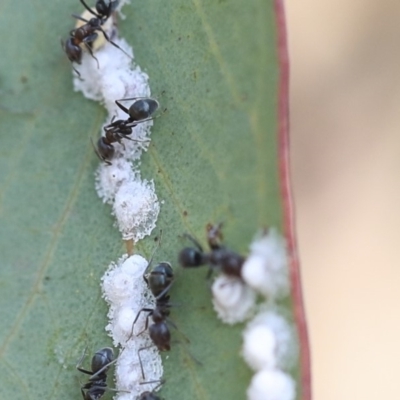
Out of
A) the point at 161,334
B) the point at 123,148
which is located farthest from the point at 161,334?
the point at 123,148

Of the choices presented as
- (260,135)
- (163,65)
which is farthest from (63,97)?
(260,135)

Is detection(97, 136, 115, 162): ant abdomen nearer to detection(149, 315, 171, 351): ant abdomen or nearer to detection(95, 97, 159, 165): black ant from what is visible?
detection(95, 97, 159, 165): black ant

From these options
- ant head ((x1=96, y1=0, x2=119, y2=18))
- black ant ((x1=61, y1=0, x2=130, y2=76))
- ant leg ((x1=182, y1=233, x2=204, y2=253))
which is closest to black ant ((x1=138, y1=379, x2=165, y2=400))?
ant leg ((x1=182, y1=233, x2=204, y2=253))

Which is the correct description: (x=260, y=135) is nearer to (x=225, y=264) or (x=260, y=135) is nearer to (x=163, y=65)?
(x=225, y=264)

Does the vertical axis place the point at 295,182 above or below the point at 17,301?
above

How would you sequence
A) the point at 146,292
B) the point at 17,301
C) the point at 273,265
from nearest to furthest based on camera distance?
the point at 273,265 → the point at 146,292 → the point at 17,301

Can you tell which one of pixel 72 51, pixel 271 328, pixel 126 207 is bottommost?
pixel 271 328

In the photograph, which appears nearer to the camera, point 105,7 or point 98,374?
point 98,374

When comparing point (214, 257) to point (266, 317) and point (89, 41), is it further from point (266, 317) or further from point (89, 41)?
point (89, 41)
